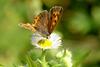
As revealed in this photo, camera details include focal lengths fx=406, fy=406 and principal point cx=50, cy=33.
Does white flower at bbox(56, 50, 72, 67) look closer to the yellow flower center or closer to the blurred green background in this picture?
the yellow flower center

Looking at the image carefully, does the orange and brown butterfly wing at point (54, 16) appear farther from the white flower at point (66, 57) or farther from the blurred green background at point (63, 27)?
the blurred green background at point (63, 27)

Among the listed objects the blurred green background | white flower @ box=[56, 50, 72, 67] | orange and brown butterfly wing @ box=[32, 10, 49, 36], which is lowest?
white flower @ box=[56, 50, 72, 67]

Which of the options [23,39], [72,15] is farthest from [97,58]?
[23,39]

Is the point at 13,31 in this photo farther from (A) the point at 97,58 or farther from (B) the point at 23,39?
(A) the point at 97,58

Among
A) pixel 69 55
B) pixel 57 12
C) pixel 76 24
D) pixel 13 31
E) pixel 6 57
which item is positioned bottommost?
pixel 69 55

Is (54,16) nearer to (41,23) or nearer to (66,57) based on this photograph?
(41,23)

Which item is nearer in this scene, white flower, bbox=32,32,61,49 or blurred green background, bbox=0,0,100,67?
white flower, bbox=32,32,61,49

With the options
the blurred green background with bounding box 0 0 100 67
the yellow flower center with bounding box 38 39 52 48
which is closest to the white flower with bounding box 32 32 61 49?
the yellow flower center with bounding box 38 39 52 48
